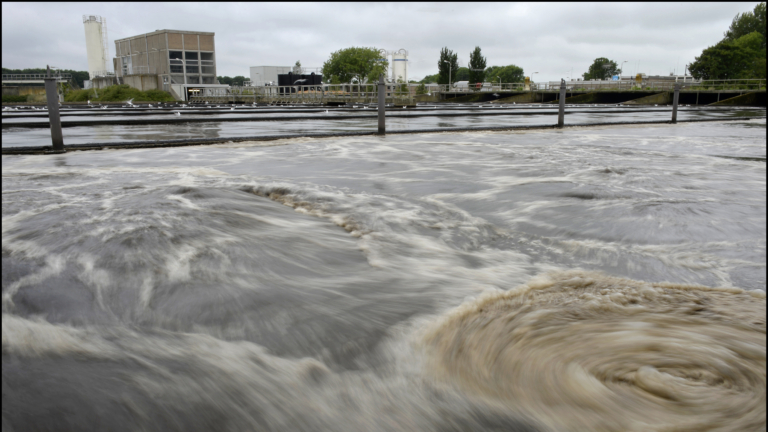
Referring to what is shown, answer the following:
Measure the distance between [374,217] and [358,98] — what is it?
25.6 m

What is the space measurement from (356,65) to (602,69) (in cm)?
5406

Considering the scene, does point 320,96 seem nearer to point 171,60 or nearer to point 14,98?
point 14,98

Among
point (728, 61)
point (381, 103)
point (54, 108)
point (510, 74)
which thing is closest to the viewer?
point (54, 108)

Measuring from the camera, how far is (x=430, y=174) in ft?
15.8

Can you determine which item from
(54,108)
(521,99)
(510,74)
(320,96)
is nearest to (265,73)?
(521,99)

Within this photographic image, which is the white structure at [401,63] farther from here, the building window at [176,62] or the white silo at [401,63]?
the building window at [176,62]

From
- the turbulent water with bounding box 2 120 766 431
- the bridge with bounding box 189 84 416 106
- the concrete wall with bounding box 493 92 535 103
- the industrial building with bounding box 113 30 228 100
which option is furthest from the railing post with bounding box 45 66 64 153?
the industrial building with bounding box 113 30 228 100

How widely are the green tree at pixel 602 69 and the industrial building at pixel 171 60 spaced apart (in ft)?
210

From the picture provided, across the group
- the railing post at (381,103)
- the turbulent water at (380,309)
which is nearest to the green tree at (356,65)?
the railing post at (381,103)

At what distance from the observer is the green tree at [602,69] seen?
89.8 m

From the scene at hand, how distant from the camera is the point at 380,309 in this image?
2055 millimetres

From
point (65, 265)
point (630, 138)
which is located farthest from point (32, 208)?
point (630, 138)

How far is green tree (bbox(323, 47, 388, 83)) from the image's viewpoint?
58625 millimetres

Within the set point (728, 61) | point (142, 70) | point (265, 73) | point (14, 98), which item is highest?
point (265, 73)
